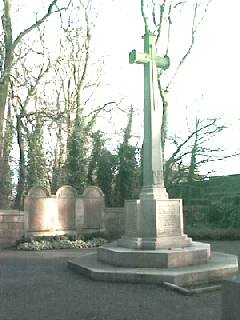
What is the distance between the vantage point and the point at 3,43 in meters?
20.7

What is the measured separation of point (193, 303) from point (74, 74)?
70.4 feet

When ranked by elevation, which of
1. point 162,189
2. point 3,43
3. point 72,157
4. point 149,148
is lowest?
point 162,189

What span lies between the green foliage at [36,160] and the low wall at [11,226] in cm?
487

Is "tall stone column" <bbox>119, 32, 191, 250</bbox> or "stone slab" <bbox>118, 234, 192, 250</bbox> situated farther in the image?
"tall stone column" <bbox>119, 32, 191, 250</bbox>

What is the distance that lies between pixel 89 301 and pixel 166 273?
1.80m

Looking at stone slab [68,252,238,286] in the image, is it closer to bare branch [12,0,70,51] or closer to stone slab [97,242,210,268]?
stone slab [97,242,210,268]

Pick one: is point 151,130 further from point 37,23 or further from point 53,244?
point 37,23

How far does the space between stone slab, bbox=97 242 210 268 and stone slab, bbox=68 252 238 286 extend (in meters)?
0.15

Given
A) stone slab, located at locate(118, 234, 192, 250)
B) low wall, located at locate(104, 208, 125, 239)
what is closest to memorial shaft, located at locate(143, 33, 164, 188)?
stone slab, located at locate(118, 234, 192, 250)

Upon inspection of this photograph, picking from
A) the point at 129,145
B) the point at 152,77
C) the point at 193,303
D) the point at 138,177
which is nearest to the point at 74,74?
the point at 129,145

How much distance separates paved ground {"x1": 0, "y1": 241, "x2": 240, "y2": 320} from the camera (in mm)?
5836

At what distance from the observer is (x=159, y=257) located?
28.2ft

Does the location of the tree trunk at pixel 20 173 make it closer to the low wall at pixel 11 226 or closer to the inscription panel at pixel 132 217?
the low wall at pixel 11 226

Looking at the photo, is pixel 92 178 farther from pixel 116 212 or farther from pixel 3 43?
pixel 3 43
